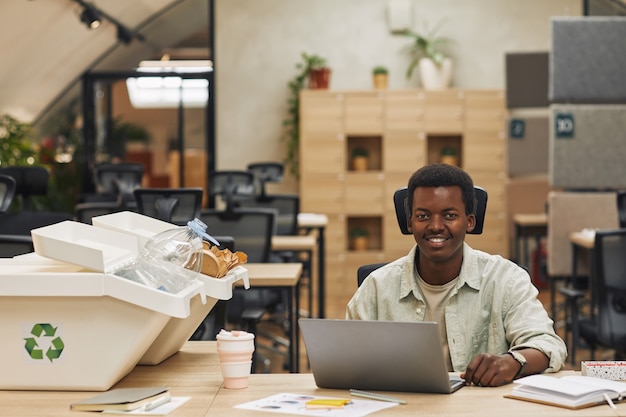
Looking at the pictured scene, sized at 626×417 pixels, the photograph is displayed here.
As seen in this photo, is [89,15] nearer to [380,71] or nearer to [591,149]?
[380,71]

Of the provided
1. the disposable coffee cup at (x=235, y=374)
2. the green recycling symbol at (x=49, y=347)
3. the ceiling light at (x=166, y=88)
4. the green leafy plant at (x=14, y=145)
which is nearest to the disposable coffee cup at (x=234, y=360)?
the disposable coffee cup at (x=235, y=374)

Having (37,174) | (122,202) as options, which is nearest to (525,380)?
(37,174)

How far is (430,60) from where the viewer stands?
11047 mm

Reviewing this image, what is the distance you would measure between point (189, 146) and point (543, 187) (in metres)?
4.20

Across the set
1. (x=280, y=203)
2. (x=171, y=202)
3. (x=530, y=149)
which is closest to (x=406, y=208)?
(x=171, y=202)

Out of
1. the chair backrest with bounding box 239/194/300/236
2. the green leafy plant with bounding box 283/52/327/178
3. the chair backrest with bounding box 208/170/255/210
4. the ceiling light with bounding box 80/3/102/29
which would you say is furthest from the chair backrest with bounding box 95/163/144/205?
the green leafy plant with bounding box 283/52/327/178

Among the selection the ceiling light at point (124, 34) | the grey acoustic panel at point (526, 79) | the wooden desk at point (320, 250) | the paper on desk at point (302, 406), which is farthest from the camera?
the ceiling light at point (124, 34)

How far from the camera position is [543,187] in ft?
35.6

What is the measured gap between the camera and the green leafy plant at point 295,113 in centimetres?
1125

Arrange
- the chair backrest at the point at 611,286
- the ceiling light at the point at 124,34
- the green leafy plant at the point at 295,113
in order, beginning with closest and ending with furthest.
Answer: the chair backrest at the point at 611,286 < the green leafy plant at the point at 295,113 < the ceiling light at the point at 124,34

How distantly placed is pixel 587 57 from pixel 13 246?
4523 millimetres

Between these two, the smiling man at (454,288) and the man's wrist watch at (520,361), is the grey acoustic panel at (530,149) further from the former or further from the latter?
the man's wrist watch at (520,361)

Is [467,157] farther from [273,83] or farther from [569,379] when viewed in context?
[569,379]

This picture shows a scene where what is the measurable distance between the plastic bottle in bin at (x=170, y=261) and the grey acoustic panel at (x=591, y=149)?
4.94 m
